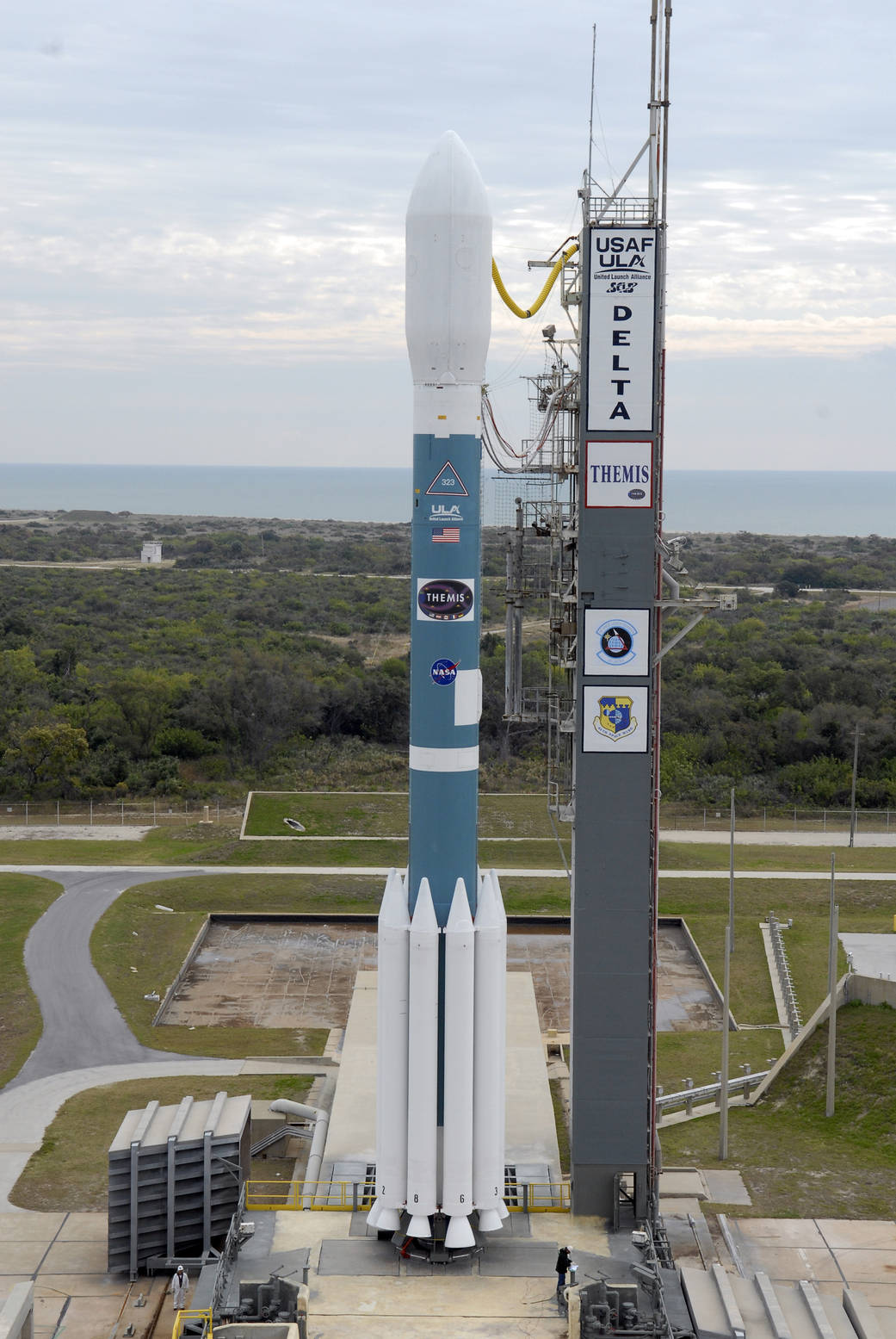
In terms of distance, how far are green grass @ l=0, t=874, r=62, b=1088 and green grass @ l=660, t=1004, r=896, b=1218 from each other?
16.3 meters

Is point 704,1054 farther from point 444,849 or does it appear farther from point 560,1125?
point 444,849

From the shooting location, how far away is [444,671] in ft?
73.8

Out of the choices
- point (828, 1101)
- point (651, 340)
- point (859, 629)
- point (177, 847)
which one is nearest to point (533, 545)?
point (651, 340)

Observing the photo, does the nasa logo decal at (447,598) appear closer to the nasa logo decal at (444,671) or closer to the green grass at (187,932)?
the nasa logo decal at (444,671)

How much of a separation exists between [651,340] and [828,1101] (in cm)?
1716

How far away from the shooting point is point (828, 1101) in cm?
2984

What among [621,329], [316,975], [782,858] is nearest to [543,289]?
[621,329]

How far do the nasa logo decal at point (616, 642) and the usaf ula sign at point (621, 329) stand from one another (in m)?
3.30

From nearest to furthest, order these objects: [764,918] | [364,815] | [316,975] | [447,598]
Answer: [447,598] < [316,975] < [764,918] < [364,815]

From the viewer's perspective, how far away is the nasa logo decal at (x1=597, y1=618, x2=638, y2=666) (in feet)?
76.4

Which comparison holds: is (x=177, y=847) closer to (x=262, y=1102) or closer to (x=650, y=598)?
(x=262, y=1102)

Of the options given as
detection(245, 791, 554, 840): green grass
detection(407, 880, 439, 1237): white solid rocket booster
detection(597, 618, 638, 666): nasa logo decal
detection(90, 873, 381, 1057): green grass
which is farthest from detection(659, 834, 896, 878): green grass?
detection(407, 880, 439, 1237): white solid rocket booster

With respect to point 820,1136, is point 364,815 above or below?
above

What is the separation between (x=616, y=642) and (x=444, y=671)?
3.08 meters
